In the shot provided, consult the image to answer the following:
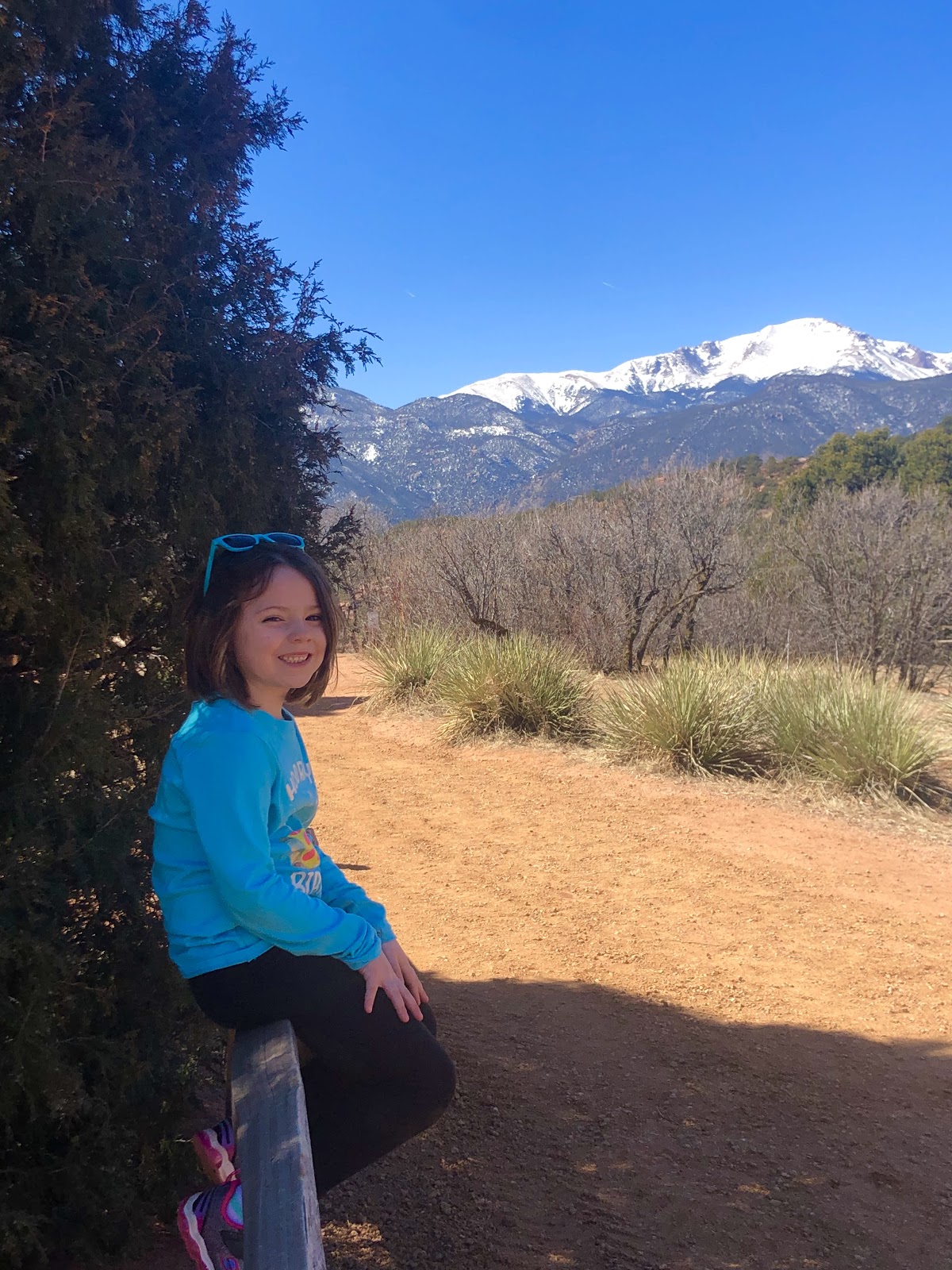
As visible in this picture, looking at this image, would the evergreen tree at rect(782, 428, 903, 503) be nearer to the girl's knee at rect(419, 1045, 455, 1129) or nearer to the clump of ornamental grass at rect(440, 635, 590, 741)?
the clump of ornamental grass at rect(440, 635, 590, 741)

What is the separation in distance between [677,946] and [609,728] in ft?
13.1

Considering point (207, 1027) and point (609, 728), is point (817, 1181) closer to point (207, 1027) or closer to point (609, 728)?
point (207, 1027)

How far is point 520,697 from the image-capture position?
30.2ft

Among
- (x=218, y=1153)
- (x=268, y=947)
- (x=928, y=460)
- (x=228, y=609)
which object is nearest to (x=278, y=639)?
(x=228, y=609)

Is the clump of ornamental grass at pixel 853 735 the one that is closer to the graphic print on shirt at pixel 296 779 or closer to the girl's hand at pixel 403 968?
the girl's hand at pixel 403 968

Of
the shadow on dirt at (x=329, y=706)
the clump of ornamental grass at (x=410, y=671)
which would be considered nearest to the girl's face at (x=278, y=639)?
the clump of ornamental grass at (x=410, y=671)

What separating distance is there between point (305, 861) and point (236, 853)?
27 centimetres

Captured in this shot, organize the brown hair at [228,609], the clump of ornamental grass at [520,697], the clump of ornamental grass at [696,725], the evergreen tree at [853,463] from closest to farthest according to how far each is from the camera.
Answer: the brown hair at [228,609]
the clump of ornamental grass at [696,725]
the clump of ornamental grass at [520,697]
the evergreen tree at [853,463]

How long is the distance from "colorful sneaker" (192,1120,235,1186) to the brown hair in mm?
777

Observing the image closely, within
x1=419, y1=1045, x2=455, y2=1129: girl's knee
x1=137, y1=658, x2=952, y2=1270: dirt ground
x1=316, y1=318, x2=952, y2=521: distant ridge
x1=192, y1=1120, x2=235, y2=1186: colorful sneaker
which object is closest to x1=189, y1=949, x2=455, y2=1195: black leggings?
x1=419, y1=1045, x2=455, y2=1129: girl's knee

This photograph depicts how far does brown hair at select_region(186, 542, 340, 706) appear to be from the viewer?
5.48ft

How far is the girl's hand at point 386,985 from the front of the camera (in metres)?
1.49

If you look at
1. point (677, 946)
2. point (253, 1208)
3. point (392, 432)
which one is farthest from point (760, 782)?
point (392, 432)

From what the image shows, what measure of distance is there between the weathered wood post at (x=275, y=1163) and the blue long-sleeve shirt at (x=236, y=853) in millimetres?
208
